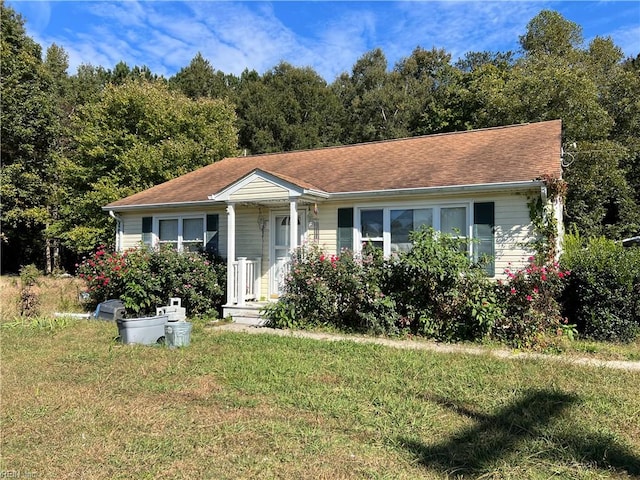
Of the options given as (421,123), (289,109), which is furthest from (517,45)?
(289,109)

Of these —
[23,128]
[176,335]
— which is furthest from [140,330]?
[23,128]

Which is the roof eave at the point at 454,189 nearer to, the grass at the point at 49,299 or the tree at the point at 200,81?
the grass at the point at 49,299

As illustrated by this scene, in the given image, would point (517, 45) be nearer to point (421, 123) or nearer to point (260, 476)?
point (421, 123)

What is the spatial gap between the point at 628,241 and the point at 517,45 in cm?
1269

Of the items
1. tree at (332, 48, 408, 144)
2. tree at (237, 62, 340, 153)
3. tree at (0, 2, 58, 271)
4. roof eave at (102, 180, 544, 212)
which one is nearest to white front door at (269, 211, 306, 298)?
roof eave at (102, 180, 544, 212)

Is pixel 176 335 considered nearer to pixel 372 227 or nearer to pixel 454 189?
pixel 372 227

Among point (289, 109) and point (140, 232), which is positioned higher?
point (289, 109)

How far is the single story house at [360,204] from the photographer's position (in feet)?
27.1

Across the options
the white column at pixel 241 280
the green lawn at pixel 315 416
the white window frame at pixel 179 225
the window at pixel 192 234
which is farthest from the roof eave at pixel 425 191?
the green lawn at pixel 315 416

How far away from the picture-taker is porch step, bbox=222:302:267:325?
30.6ft

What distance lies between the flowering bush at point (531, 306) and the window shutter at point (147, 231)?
917 centimetres

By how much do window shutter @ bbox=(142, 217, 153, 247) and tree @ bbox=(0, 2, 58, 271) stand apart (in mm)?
14076

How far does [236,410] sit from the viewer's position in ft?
14.0

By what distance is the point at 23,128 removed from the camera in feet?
71.6
